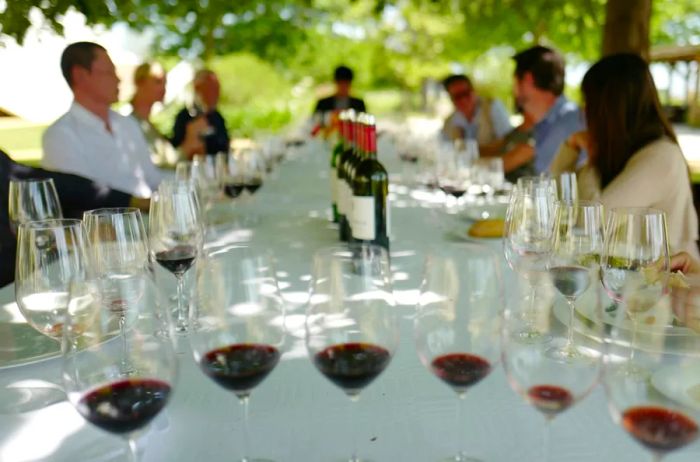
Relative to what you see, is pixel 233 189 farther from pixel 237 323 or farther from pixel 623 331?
pixel 623 331

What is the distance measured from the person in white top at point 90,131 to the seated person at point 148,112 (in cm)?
126

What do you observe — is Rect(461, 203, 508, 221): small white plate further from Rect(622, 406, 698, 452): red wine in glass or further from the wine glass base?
Rect(622, 406, 698, 452): red wine in glass

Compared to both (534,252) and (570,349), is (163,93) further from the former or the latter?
(570,349)

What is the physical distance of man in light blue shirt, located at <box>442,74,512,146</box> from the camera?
17.4 ft

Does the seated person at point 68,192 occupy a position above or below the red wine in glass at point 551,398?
above

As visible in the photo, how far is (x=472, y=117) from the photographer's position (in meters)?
5.61

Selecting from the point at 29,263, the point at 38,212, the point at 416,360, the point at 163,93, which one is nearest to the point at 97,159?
the point at 38,212

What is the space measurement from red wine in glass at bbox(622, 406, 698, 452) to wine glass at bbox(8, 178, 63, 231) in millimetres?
1719

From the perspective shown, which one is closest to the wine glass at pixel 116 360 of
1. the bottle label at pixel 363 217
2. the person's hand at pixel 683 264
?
the bottle label at pixel 363 217

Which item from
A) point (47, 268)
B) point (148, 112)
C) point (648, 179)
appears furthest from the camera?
point (148, 112)

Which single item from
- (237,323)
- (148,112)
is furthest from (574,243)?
(148,112)

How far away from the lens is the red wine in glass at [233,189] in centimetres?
257

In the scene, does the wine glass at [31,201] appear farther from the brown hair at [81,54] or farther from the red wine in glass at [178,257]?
the brown hair at [81,54]

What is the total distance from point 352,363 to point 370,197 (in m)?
0.90
